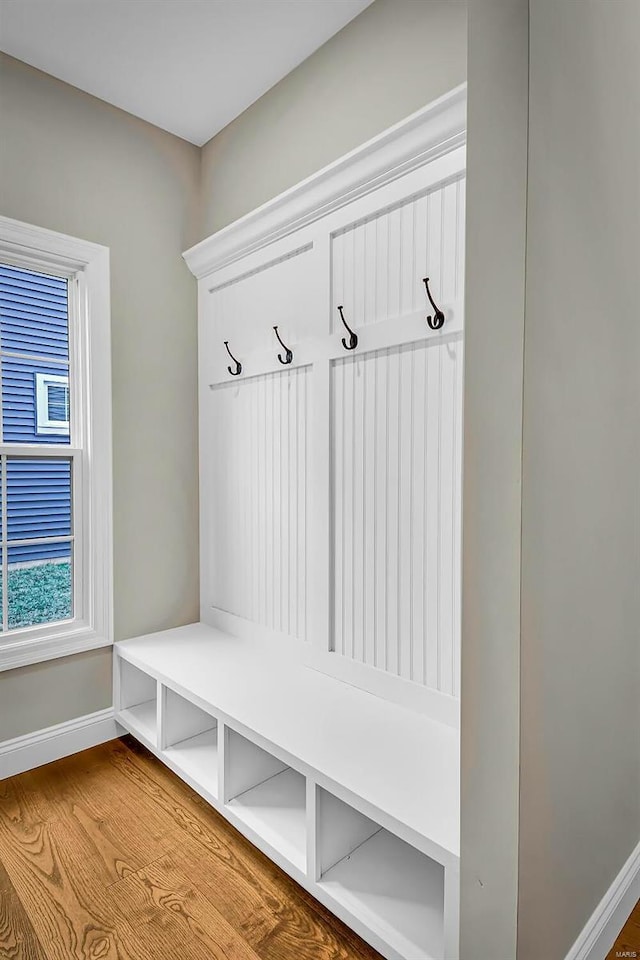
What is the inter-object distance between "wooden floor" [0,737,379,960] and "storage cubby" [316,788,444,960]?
13 cm

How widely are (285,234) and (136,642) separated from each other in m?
1.72

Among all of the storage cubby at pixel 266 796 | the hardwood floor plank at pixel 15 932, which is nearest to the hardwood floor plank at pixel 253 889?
the storage cubby at pixel 266 796

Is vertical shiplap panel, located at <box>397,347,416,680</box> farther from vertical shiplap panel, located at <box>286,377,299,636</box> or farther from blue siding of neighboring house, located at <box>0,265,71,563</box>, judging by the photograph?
blue siding of neighboring house, located at <box>0,265,71,563</box>

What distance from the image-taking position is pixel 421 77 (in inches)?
64.6

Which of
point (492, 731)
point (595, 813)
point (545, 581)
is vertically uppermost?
point (545, 581)

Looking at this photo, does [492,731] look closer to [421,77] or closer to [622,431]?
[622,431]

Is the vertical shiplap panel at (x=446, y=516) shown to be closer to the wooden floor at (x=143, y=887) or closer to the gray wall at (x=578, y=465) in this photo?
the gray wall at (x=578, y=465)

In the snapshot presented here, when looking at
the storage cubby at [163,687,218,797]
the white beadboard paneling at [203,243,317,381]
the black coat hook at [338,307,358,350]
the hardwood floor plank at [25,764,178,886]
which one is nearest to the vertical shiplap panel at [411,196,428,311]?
the black coat hook at [338,307,358,350]

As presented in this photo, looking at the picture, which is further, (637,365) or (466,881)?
(637,365)

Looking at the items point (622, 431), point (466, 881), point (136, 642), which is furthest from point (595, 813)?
point (136, 642)

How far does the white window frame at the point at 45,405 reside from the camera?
7.03 feet

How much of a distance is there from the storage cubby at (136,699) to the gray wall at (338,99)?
1.95m

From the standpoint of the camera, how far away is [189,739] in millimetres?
2021

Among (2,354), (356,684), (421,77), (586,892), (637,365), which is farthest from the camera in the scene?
(2,354)
